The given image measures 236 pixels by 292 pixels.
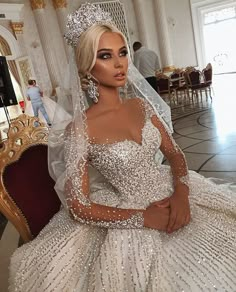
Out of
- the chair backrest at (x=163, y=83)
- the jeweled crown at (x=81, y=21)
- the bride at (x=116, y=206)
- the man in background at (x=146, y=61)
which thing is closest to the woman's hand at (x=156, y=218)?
the bride at (x=116, y=206)

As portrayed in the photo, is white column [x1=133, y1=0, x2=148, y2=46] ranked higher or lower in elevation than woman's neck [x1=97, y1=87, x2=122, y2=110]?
higher

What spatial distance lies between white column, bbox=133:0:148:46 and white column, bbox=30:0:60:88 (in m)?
3.41

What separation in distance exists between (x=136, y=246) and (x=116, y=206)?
245 mm

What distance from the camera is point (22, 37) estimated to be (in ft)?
31.1

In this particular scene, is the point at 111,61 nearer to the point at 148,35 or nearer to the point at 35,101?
the point at 35,101

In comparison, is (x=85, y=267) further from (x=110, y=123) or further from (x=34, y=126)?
(x=34, y=126)

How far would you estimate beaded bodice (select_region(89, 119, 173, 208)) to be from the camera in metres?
1.29

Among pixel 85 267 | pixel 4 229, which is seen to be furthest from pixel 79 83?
pixel 4 229

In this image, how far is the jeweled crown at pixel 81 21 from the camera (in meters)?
1.25

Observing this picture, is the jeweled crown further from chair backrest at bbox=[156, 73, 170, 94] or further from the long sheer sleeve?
chair backrest at bbox=[156, 73, 170, 94]

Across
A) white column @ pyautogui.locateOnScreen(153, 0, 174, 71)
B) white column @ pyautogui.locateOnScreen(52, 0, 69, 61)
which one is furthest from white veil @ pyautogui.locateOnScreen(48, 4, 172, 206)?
white column @ pyautogui.locateOnScreen(153, 0, 174, 71)

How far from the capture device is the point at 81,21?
49.0 inches

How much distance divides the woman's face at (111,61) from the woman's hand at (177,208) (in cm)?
50

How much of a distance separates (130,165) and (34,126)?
586 millimetres
